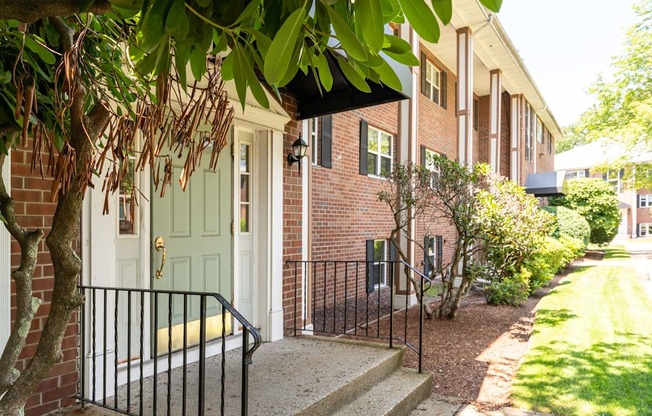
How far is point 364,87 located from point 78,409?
3.10 m

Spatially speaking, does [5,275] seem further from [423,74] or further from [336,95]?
[423,74]

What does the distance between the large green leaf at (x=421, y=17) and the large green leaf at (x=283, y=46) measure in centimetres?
23


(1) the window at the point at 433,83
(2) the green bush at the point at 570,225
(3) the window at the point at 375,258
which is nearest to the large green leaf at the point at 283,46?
(3) the window at the point at 375,258

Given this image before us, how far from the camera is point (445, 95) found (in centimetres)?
1276

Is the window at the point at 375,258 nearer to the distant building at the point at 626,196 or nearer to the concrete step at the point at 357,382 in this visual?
the concrete step at the point at 357,382

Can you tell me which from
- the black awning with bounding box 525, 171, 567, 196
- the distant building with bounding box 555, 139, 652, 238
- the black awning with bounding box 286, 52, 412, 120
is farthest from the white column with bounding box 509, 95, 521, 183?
the distant building with bounding box 555, 139, 652, 238

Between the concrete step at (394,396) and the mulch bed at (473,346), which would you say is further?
the mulch bed at (473,346)

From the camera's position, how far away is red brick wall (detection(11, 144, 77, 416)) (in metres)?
2.76

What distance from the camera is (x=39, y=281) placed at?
9.30 feet

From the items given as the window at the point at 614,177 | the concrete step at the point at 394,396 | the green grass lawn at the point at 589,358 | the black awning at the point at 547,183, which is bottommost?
the green grass lawn at the point at 589,358

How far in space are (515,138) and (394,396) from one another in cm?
1419

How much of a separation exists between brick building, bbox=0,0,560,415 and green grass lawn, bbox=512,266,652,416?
2.61 m

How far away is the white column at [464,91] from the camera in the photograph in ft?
31.7

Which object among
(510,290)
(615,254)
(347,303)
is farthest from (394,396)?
(615,254)
